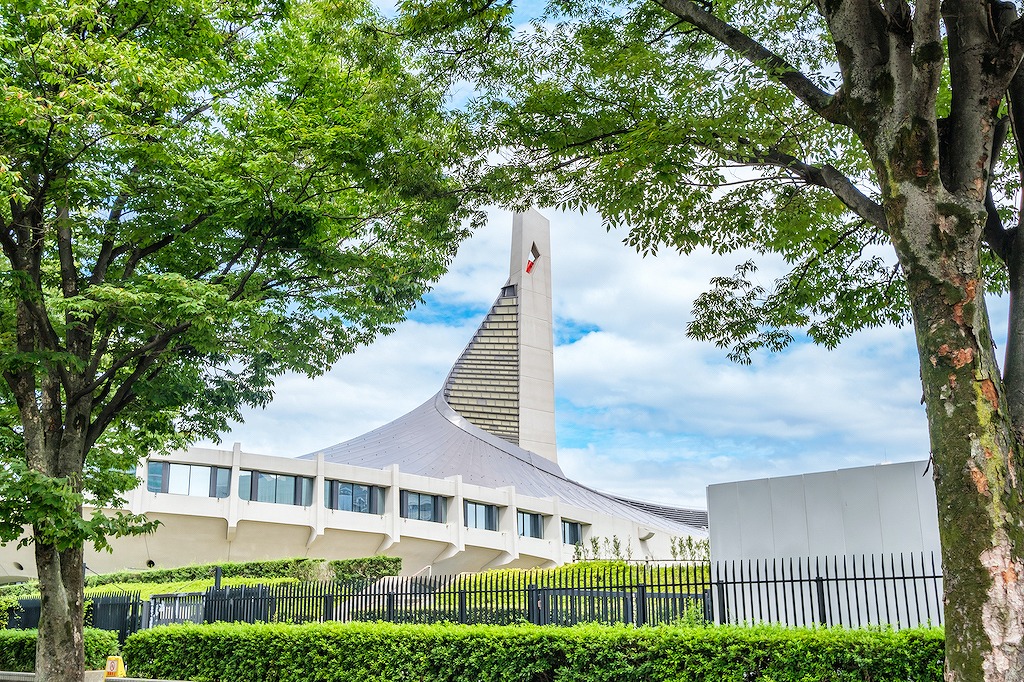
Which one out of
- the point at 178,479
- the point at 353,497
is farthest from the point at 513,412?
the point at 178,479

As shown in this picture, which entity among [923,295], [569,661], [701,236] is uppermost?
[701,236]

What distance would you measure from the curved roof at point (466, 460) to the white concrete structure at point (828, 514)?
41.3m

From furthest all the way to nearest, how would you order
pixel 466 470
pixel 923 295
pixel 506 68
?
1. pixel 466 470
2. pixel 506 68
3. pixel 923 295

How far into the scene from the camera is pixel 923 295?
620 cm

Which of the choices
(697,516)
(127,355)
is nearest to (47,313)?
(127,355)

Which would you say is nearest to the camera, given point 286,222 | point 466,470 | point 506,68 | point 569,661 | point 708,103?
point 708,103

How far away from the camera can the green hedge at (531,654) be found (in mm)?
8945

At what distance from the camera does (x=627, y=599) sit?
38.7 feet

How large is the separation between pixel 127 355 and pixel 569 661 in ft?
24.9

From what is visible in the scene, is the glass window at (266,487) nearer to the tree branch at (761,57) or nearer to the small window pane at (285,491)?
the small window pane at (285,491)

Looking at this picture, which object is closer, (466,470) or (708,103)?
(708,103)

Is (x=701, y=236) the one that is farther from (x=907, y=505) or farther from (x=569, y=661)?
(x=569, y=661)

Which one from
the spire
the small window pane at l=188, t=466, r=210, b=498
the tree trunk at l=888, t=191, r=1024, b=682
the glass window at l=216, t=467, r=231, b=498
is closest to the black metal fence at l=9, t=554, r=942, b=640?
the tree trunk at l=888, t=191, r=1024, b=682

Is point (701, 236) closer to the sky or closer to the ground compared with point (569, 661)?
closer to the sky
